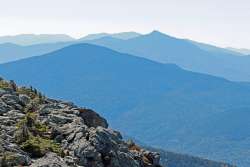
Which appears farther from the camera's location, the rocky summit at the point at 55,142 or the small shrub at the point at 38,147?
the small shrub at the point at 38,147

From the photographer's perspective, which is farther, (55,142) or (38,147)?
(55,142)

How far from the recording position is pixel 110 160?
42.7 metres

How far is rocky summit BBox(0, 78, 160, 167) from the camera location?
39.0 metres

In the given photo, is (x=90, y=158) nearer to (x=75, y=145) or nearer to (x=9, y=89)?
(x=75, y=145)

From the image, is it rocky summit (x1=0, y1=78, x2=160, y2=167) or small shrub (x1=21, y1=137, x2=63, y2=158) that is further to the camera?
small shrub (x1=21, y1=137, x2=63, y2=158)

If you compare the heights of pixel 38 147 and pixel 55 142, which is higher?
pixel 38 147

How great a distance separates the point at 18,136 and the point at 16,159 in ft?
18.5

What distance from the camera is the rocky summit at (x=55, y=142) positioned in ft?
128

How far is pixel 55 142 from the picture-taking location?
44500mm

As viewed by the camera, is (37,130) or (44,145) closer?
(44,145)

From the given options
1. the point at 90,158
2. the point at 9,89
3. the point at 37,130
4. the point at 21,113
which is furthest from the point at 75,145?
the point at 9,89

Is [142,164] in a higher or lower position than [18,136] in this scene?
lower

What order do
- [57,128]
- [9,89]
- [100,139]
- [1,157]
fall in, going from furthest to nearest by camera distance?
[9,89] → [57,128] → [100,139] → [1,157]

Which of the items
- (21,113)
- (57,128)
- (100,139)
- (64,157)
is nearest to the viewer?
(64,157)
